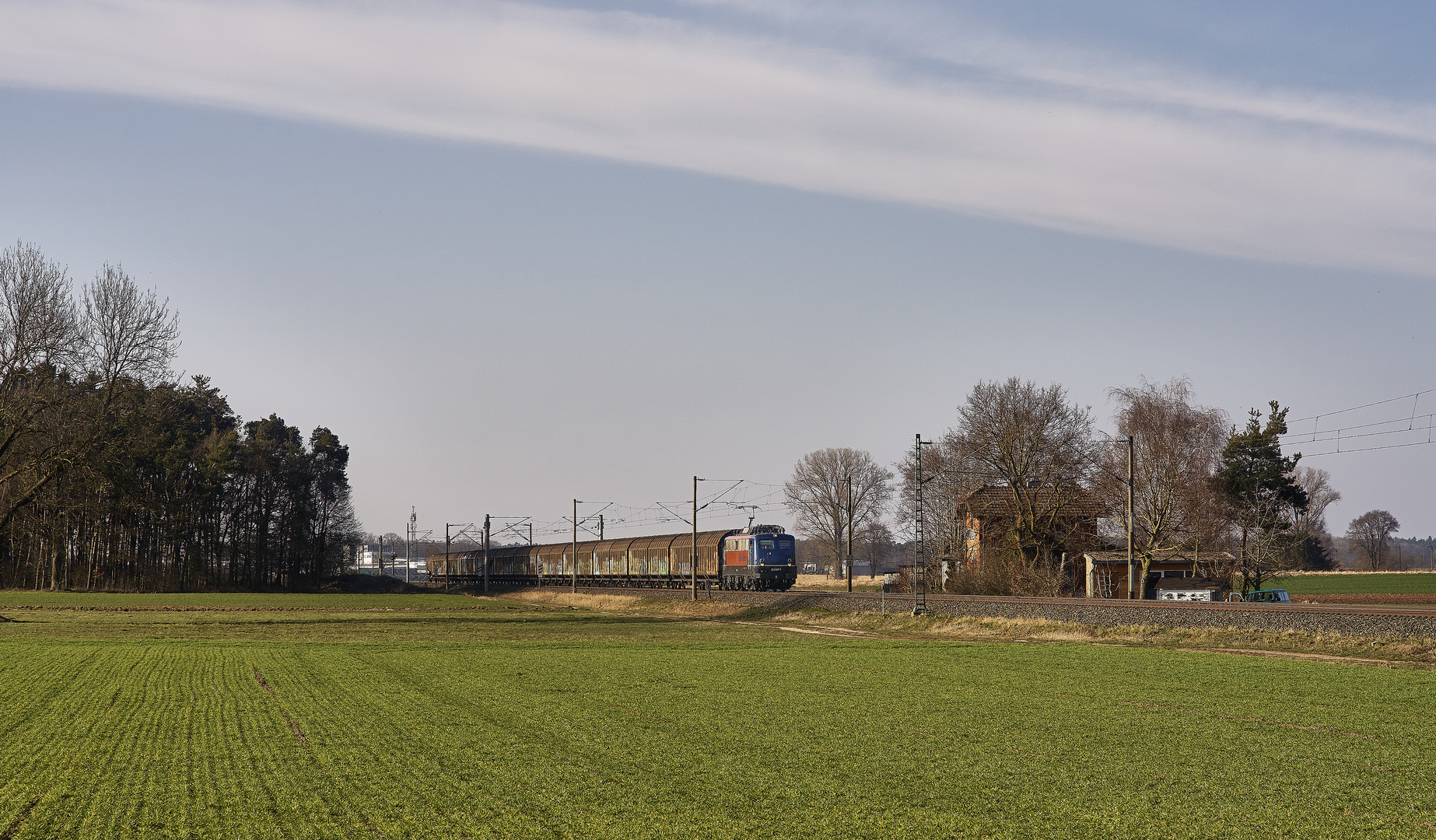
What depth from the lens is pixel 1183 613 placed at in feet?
107

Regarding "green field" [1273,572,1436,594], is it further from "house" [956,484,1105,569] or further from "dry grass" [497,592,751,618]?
"dry grass" [497,592,751,618]

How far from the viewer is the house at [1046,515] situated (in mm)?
58750

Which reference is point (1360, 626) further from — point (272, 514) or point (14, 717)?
point (272, 514)

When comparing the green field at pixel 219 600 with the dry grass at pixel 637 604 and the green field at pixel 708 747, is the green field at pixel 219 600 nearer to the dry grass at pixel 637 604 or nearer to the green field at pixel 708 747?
the dry grass at pixel 637 604

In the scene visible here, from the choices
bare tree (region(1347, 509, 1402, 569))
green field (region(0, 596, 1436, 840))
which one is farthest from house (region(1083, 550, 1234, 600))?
bare tree (region(1347, 509, 1402, 569))

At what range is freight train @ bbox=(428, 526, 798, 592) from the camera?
66562mm

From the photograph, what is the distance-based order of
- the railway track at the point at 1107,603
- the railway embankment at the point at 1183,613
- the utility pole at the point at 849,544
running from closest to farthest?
the railway embankment at the point at 1183,613 < the railway track at the point at 1107,603 < the utility pole at the point at 849,544

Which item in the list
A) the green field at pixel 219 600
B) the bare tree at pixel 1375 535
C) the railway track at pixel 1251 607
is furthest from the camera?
the bare tree at pixel 1375 535

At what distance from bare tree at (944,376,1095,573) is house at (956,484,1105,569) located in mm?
52

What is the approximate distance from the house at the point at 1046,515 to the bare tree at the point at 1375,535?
114487 mm

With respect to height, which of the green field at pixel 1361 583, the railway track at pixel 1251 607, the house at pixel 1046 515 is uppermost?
the house at pixel 1046 515

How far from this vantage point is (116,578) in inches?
3071

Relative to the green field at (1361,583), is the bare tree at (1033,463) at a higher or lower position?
higher

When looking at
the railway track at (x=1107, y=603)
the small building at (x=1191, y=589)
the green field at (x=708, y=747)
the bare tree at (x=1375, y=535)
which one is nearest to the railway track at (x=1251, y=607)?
the railway track at (x=1107, y=603)
